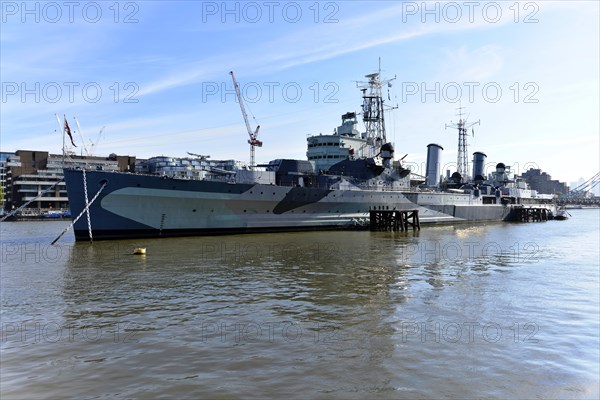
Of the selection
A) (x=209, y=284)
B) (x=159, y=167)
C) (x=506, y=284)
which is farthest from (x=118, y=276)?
(x=159, y=167)

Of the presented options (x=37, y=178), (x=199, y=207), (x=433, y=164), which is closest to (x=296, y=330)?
(x=199, y=207)

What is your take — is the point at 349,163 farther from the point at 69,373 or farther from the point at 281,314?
the point at 69,373

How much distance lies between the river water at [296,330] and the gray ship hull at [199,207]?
814cm

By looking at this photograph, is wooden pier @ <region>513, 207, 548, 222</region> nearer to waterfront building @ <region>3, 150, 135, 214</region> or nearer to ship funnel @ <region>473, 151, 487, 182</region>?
ship funnel @ <region>473, 151, 487, 182</region>

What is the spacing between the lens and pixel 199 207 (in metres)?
28.7

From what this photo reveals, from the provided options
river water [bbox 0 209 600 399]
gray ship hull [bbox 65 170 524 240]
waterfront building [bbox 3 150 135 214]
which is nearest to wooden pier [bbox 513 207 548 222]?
gray ship hull [bbox 65 170 524 240]

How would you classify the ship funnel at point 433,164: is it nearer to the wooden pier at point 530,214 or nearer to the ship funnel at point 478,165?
the ship funnel at point 478,165

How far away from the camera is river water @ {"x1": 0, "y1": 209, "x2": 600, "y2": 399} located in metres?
6.35

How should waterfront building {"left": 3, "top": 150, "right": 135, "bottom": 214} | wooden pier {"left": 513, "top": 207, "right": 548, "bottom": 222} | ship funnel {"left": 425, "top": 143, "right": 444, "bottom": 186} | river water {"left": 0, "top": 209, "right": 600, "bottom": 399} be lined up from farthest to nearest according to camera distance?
1. waterfront building {"left": 3, "top": 150, "right": 135, "bottom": 214}
2. wooden pier {"left": 513, "top": 207, "right": 548, "bottom": 222}
3. ship funnel {"left": 425, "top": 143, "right": 444, "bottom": 186}
4. river water {"left": 0, "top": 209, "right": 600, "bottom": 399}

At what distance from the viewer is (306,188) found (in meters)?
32.9

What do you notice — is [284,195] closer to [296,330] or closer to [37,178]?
[296,330]

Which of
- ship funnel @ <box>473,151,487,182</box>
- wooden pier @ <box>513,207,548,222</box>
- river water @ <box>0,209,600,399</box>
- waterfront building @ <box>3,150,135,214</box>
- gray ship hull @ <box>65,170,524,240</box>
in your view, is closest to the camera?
river water @ <box>0,209,600,399</box>

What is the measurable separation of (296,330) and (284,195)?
2332 centimetres

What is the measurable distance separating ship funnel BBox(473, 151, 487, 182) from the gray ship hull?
110ft
